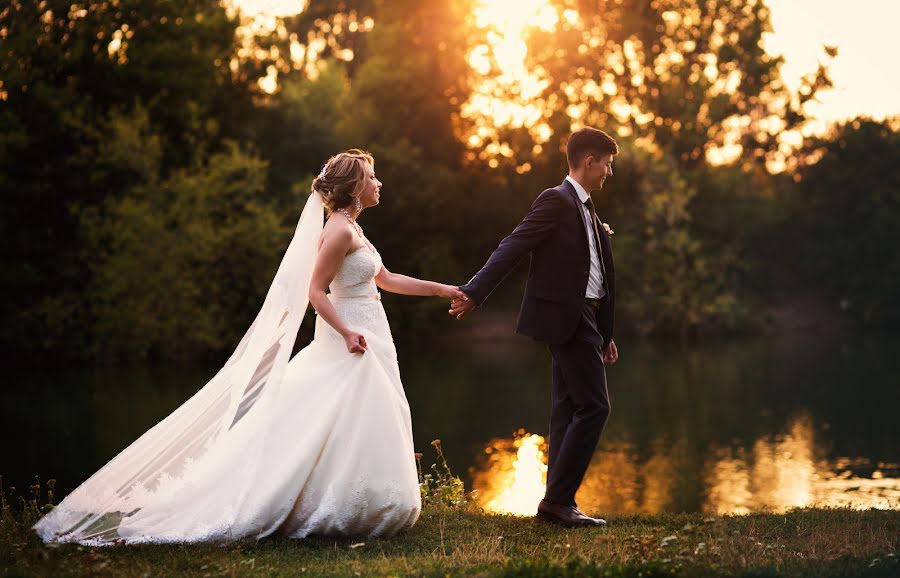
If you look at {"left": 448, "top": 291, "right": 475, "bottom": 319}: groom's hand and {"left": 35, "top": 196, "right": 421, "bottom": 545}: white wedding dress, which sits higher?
{"left": 448, "top": 291, "right": 475, "bottom": 319}: groom's hand

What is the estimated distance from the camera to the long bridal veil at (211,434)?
233 inches

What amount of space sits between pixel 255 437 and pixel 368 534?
0.85 meters

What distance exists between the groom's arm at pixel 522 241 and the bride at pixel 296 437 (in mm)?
180

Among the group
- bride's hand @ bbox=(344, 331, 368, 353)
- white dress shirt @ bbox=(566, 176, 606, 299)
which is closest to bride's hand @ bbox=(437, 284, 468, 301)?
bride's hand @ bbox=(344, 331, 368, 353)

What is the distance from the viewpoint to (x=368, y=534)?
19.4ft

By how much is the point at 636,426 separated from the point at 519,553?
40.2ft

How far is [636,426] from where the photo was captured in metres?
17.4

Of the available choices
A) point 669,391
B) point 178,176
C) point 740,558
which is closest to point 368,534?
point 740,558

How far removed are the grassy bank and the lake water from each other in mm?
878

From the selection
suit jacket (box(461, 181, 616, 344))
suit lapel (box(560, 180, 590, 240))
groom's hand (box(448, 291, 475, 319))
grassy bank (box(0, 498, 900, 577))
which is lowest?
grassy bank (box(0, 498, 900, 577))

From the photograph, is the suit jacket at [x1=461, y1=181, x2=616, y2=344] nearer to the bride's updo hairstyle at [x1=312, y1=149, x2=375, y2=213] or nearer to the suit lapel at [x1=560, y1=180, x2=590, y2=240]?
the suit lapel at [x1=560, y1=180, x2=590, y2=240]

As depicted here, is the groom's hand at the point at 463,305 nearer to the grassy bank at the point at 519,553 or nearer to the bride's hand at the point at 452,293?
the bride's hand at the point at 452,293

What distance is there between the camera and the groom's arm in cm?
634

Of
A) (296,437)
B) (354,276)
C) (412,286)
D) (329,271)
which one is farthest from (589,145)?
(296,437)
